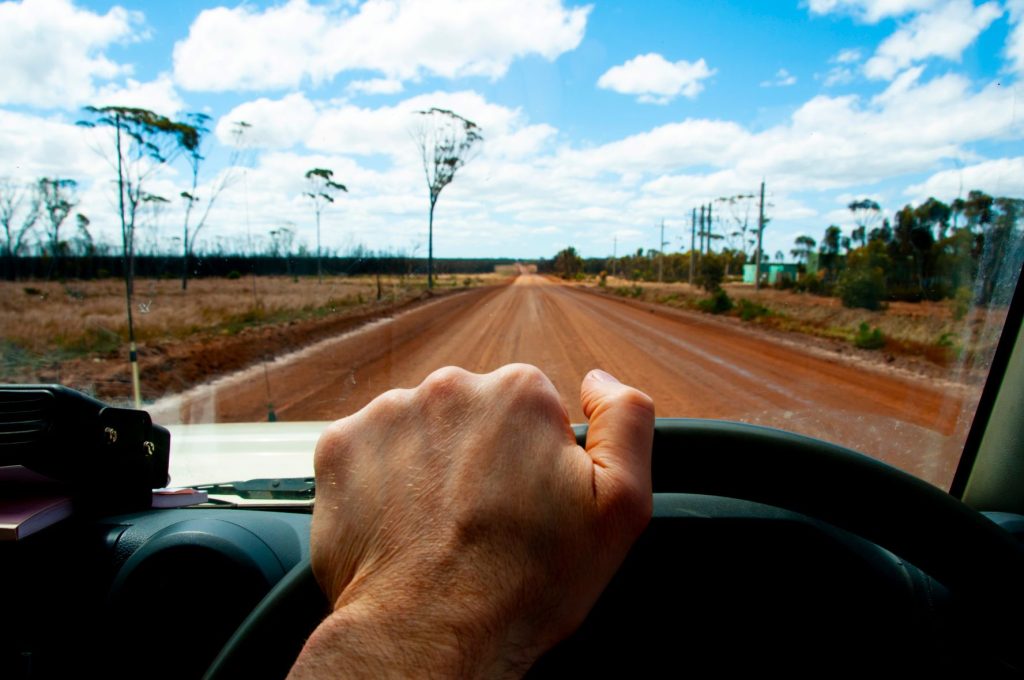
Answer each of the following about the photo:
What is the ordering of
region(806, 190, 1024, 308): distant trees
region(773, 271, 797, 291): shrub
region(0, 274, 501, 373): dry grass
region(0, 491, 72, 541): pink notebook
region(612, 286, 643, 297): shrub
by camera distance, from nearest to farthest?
1. region(0, 491, 72, 541): pink notebook
2. region(806, 190, 1024, 308): distant trees
3. region(0, 274, 501, 373): dry grass
4. region(773, 271, 797, 291): shrub
5. region(612, 286, 643, 297): shrub

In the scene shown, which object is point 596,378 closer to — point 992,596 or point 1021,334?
point 992,596

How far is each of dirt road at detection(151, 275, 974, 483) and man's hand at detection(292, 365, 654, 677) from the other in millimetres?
2963

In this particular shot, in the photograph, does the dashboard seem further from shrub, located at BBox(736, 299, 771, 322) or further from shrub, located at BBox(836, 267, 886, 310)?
shrub, located at BBox(736, 299, 771, 322)

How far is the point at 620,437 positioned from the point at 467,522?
24cm

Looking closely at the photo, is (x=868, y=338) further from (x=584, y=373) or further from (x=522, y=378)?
(x=522, y=378)

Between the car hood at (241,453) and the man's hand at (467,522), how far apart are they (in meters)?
2.33

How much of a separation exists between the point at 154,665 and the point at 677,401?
17.1ft

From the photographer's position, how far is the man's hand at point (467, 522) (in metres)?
0.87

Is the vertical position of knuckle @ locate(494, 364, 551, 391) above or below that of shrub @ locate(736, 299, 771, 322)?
above

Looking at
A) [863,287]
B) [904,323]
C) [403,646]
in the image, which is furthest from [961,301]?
[403,646]

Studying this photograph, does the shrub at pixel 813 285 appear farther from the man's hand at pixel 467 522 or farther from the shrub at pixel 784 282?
the man's hand at pixel 467 522

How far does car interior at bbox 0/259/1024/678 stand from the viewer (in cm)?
122

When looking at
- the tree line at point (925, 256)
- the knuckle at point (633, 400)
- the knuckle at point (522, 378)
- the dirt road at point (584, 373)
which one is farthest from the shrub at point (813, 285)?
the knuckle at point (522, 378)

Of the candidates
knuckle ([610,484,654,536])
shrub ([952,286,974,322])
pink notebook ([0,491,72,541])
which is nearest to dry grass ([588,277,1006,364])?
shrub ([952,286,974,322])
